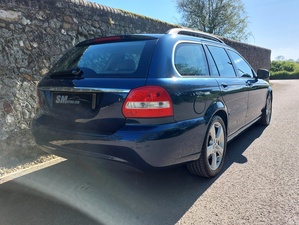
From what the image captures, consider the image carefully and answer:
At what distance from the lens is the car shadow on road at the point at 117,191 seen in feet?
8.33

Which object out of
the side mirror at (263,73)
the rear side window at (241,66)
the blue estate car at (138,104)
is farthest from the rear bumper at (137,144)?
the side mirror at (263,73)

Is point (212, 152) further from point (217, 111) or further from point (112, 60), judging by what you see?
point (112, 60)

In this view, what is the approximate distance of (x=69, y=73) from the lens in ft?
9.36

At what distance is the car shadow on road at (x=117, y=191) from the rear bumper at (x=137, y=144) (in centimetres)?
17

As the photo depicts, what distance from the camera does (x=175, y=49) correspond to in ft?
9.31

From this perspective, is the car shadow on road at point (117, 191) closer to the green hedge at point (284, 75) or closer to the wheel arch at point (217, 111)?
the wheel arch at point (217, 111)

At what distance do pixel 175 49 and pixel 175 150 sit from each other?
1.06 metres

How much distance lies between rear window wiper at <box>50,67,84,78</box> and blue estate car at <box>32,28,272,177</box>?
11mm

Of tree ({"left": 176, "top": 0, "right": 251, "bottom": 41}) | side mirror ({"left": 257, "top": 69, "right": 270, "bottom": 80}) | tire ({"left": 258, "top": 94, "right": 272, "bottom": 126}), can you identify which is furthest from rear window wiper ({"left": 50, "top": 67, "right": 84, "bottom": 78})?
Answer: tree ({"left": 176, "top": 0, "right": 251, "bottom": 41})

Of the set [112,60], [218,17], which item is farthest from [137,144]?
[218,17]

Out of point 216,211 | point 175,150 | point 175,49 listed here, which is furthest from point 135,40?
point 216,211

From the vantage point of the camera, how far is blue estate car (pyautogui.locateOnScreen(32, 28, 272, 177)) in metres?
2.39

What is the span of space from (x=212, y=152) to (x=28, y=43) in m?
3.04

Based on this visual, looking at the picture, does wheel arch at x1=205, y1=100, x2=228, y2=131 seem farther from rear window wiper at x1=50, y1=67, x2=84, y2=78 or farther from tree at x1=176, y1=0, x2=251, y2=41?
tree at x1=176, y1=0, x2=251, y2=41
